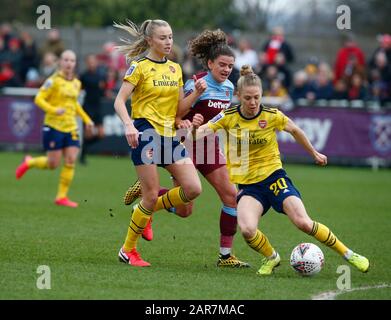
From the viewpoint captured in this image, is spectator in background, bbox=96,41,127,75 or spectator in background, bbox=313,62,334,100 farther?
spectator in background, bbox=96,41,127,75

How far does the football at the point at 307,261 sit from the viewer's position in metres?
7.73

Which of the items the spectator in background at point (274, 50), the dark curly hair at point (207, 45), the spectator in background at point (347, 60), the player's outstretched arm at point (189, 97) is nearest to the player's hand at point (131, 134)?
the player's outstretched arm at point (189, 97)

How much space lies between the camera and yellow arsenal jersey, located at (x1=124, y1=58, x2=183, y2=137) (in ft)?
26.9

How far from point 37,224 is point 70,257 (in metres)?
2.31

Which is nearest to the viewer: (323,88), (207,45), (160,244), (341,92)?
(207,45)

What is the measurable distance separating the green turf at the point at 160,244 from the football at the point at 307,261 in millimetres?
85

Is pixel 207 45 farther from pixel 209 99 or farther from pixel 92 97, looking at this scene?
pixel 92 97

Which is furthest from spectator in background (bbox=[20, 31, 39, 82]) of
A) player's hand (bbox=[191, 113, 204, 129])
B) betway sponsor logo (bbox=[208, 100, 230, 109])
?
player's hand (bbox=[191, 113, 204, 129])

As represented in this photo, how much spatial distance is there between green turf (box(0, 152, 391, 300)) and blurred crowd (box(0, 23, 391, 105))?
4100 millimetres

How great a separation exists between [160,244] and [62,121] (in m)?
3.82

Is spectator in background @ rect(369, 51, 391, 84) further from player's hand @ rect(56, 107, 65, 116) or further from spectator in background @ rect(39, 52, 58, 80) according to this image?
player's hand @ rect(56, 107, 65, 116)

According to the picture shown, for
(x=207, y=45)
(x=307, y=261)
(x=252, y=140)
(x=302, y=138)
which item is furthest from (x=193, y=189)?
(x=207, y=45)

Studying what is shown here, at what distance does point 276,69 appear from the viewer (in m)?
21.2
